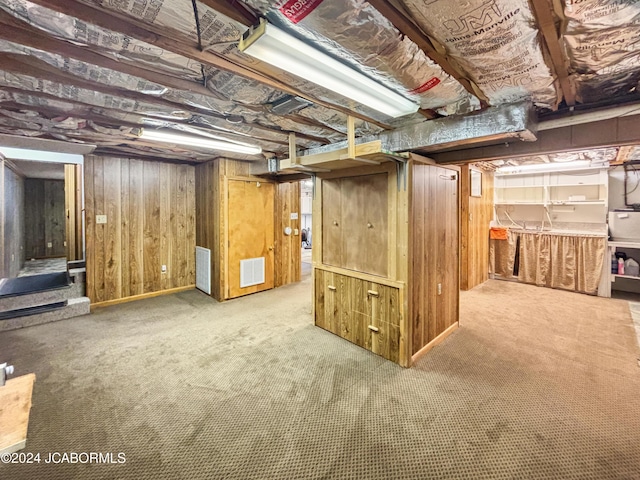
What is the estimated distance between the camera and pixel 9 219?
463 centimetres

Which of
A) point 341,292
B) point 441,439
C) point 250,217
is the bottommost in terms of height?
point 441,439

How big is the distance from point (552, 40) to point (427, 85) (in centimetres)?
59

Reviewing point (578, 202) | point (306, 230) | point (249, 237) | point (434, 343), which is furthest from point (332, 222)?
point (306, 230)

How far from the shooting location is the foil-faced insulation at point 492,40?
3.52 ft

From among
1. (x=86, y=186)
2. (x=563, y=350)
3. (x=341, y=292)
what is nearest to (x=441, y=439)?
(x=341, y=292)

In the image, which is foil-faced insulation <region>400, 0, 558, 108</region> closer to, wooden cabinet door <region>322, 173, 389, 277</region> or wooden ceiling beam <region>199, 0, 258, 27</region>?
wooden ceiling beam <region>199, 0, 258, 27</region>

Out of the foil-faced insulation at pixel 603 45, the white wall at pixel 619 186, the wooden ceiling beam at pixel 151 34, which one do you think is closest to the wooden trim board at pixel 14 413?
the wooden ceiling beam at pixel 151 34

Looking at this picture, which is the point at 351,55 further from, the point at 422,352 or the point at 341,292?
the point at 422,352

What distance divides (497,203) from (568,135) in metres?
3.96

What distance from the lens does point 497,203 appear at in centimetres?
586

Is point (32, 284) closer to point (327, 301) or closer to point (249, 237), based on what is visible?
point (249, 237)

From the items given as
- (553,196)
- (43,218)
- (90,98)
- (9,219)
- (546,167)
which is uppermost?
(546,167)

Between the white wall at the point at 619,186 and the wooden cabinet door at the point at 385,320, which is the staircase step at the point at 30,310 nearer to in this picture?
the wooden cabinet door at the point at 385,320

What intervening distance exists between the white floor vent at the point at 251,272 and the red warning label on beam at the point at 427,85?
3.66m
